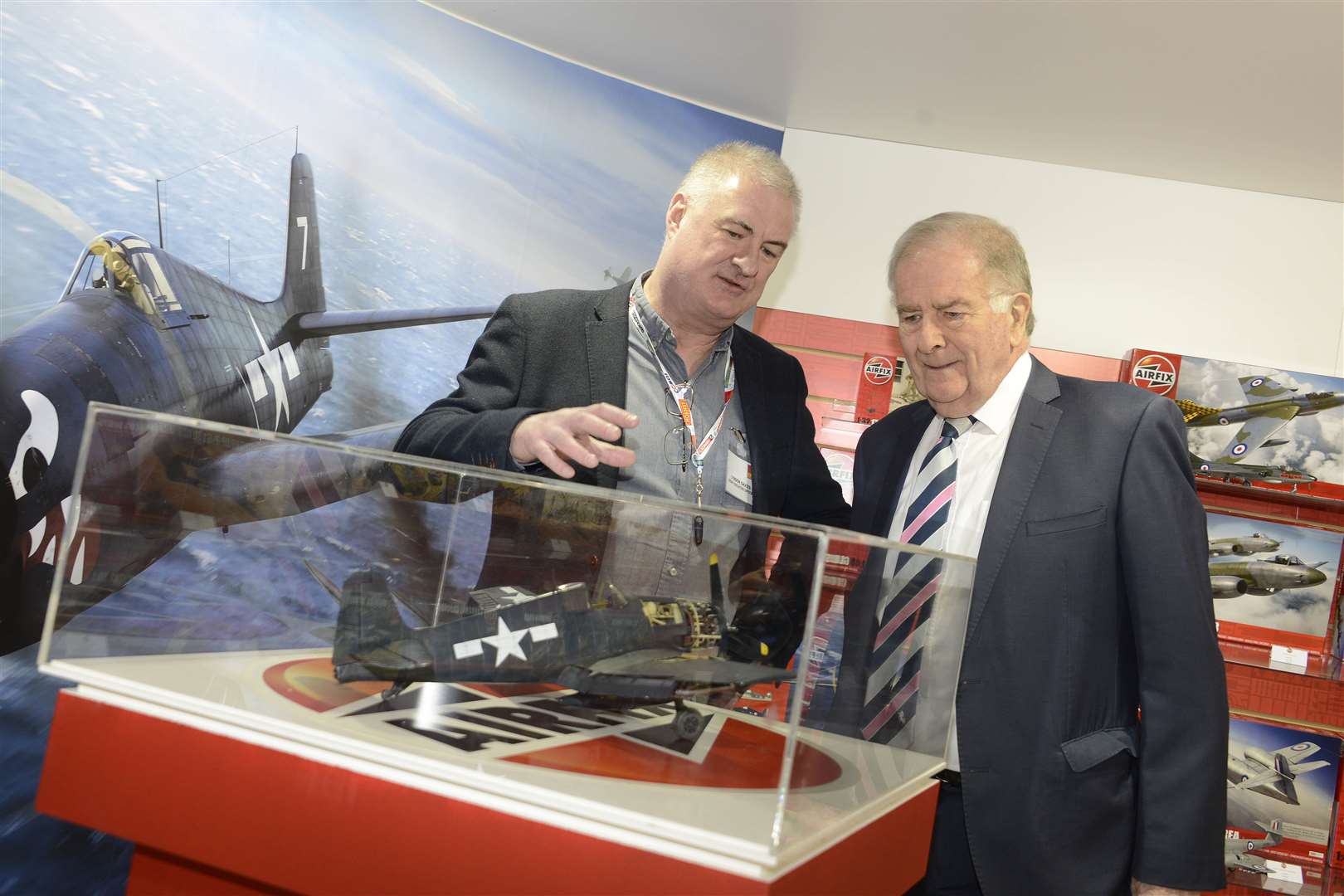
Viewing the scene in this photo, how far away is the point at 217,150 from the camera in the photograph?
385cm

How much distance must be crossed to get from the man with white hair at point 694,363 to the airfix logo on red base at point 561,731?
0.81 meters

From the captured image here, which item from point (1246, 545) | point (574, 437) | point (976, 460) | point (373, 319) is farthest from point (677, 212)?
point (1246, 545)

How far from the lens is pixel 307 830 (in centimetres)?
107

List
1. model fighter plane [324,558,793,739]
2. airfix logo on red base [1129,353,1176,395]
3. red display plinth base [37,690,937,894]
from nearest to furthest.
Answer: red display plinth base [37,690,937,894] → model fighter plane [324,558,793,739] → airfix logo on red base [1129,353,1176,395]

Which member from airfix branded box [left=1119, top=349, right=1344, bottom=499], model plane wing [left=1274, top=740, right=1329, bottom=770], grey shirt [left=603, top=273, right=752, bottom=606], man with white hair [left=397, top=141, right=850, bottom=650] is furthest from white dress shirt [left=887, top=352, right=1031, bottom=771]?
model plane wing [left=1274, top=740, right=1329, bottom=770]

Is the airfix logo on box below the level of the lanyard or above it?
above

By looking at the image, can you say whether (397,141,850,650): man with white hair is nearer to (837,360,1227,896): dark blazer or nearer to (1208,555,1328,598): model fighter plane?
(837,360,1227,896): dark blazer

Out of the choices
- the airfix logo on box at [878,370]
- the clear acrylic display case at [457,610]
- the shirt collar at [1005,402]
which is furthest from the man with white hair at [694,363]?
the airfix logo on box at [878,370]

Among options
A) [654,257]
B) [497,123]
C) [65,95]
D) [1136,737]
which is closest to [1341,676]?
[1136,737]

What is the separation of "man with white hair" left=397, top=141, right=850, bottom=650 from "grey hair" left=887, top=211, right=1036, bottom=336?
1.10ft

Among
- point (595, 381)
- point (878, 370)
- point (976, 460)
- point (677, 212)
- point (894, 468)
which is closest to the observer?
point (976, 460)

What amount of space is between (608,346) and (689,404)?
228 millimetres

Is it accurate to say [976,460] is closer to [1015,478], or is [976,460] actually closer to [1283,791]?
[1015,478]

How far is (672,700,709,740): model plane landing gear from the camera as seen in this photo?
48.7 inches
